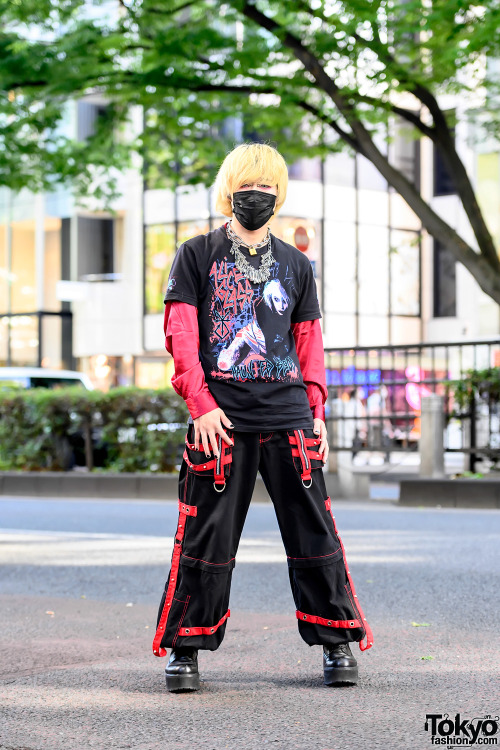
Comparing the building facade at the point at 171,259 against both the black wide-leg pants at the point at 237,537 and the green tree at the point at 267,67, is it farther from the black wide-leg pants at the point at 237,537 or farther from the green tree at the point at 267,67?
the black wide-leg pants at the point at 237,537

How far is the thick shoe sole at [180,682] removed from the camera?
4.12 metres

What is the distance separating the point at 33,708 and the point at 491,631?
7.30 feet

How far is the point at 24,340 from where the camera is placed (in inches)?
1666

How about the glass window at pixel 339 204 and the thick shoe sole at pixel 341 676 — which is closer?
the thick shoe sole at pixel 341 676

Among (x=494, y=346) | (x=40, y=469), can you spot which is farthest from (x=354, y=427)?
(x=40, y=469)

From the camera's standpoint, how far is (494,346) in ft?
45.2

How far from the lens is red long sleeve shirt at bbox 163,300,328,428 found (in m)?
4.06

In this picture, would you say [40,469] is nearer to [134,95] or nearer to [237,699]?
[134,95]

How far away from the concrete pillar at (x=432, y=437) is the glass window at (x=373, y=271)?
24067 millimetres

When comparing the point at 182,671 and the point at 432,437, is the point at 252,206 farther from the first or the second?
the point at 432,437

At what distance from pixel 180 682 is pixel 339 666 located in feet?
1.77

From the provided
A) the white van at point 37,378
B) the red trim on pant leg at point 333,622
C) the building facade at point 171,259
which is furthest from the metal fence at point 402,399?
the building facade at point 171,259
